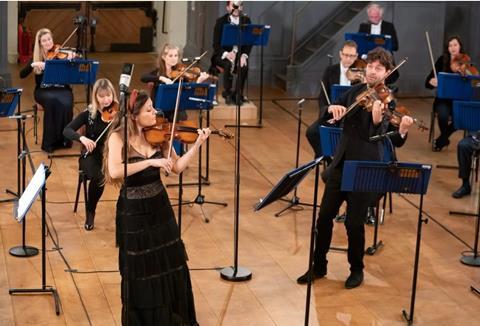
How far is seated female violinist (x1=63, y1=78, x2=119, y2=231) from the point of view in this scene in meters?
8.11

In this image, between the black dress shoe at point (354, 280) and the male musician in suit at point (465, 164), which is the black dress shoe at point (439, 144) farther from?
the black dress shoe at point (354, 280)

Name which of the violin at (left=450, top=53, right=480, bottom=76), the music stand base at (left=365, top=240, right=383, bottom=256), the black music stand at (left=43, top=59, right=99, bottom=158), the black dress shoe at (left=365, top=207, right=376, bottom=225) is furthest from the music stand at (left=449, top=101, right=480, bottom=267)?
the black music stand at (left=43, top=59, right=99, bottom=158)

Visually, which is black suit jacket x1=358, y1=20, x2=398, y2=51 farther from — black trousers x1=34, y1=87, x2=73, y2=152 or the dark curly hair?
the dark curly hair

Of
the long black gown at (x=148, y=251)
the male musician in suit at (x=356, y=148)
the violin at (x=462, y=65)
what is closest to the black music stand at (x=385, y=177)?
the male musician in suit at (x=356, y=148)

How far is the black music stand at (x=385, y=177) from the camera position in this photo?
6363 millimetres

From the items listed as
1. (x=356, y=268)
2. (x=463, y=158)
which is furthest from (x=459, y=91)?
(x=356, y=268)

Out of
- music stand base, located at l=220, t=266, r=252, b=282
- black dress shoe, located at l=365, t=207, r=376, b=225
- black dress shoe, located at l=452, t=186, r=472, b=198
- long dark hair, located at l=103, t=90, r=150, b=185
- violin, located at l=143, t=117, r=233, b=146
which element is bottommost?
music stand base, located at l=220, t=266, r=252, b=282

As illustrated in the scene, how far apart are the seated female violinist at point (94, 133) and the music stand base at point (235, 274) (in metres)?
1.38

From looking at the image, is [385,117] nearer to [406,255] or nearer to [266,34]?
[406,255]

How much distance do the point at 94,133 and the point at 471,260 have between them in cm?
332

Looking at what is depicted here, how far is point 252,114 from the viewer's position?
1263 cm

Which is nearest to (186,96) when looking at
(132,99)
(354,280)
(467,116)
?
(354,280)

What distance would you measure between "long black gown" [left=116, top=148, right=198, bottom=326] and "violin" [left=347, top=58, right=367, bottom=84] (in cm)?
283

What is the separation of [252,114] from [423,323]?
626 centimetres
